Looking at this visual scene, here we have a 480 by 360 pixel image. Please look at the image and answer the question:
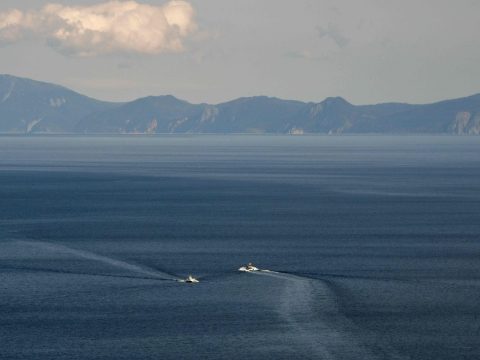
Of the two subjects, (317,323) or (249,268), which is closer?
(317,323)

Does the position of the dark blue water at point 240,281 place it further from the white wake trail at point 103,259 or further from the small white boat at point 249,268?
the small white boat at point 249,268

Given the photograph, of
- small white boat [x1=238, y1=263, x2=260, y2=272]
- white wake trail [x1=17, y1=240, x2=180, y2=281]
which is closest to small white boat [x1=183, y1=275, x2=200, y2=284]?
white wake trail [x1=17, y1=240, x2=180, y2=281]

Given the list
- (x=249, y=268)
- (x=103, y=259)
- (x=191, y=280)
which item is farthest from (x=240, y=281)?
(x=103, y=259)

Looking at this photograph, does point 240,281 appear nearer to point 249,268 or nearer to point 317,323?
point 249,268

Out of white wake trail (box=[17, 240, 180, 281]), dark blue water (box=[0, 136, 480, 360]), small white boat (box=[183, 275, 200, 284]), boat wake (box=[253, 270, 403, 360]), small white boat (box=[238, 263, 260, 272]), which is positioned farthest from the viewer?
small white boat (box=[238, 263, 260, 272])

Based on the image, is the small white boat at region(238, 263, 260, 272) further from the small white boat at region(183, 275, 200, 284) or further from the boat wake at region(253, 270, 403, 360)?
the small white boat at region(183, 275, 200, 284)

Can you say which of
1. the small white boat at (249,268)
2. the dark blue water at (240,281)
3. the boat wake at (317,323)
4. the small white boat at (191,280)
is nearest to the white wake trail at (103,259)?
the dark blue water at (240,281)

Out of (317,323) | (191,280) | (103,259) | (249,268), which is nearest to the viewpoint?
(317,323)

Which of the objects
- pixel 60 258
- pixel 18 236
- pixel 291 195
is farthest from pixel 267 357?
pixel 291 195

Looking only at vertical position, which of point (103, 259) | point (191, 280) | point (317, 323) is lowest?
point (103, 259)
